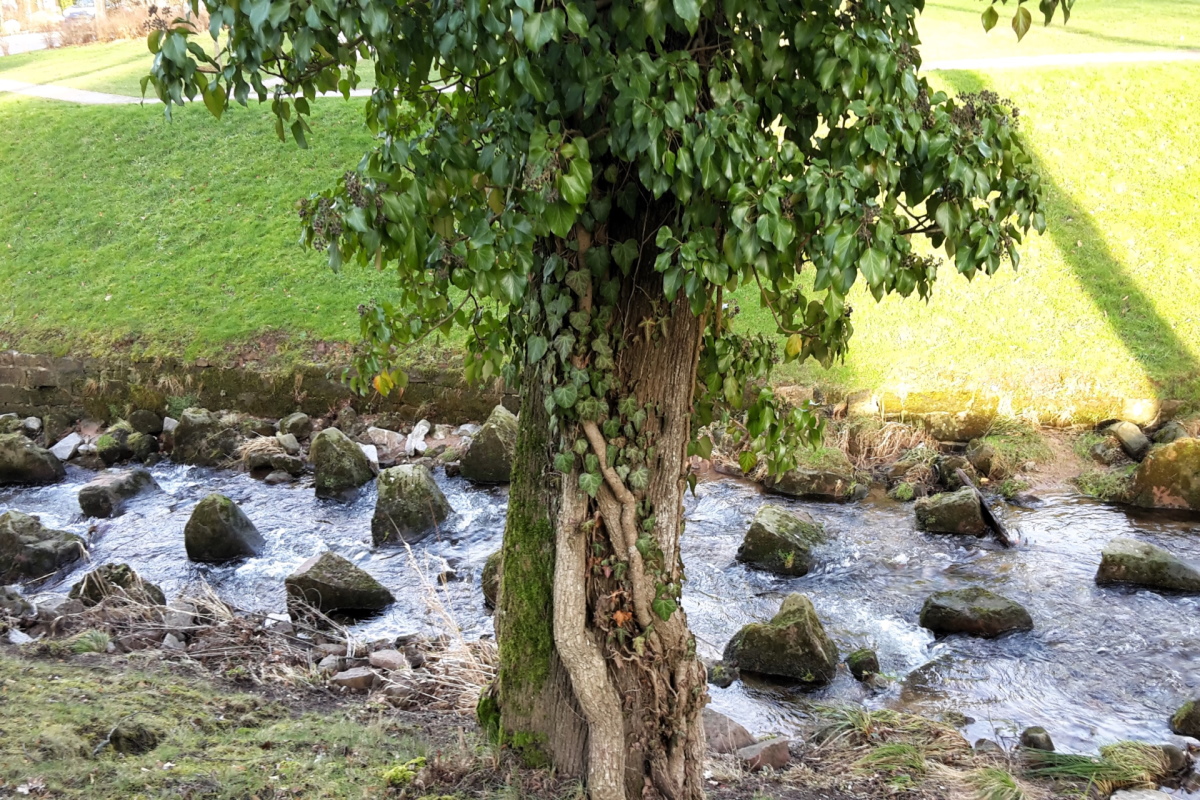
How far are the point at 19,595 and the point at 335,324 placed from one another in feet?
21.1

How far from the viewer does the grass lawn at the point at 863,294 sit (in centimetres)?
1247

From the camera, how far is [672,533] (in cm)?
441

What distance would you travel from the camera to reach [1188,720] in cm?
655

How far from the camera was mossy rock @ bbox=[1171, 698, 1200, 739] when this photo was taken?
21.4 ft

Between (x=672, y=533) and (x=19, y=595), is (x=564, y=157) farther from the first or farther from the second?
(x=19, y=595)

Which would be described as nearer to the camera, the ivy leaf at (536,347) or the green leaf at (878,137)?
the green leaf at (878,137)

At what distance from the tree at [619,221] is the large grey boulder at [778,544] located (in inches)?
177

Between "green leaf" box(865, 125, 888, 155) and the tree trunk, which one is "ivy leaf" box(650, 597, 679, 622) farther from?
"green leaf" box(865, 125, 888, 155)

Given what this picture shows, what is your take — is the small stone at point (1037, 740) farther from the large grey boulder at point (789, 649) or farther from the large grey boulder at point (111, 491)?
the large grey boulder at point (111, 491)

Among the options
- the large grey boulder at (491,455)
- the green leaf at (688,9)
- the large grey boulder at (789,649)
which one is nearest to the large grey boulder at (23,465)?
the large grey boulder at (491,455)

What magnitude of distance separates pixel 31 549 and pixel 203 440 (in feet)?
10.6

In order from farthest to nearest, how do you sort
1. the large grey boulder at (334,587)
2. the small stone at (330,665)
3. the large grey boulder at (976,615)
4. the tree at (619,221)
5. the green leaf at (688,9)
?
the large grey boulder at (334,587) → the large grey boulder at (976,615) → the small stone at (330,665) → the tree at (619,221) → the green leaf at (688,9)

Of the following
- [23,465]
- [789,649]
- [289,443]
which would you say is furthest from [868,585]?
[23,465]

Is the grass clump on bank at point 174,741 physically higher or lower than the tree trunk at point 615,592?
lower
